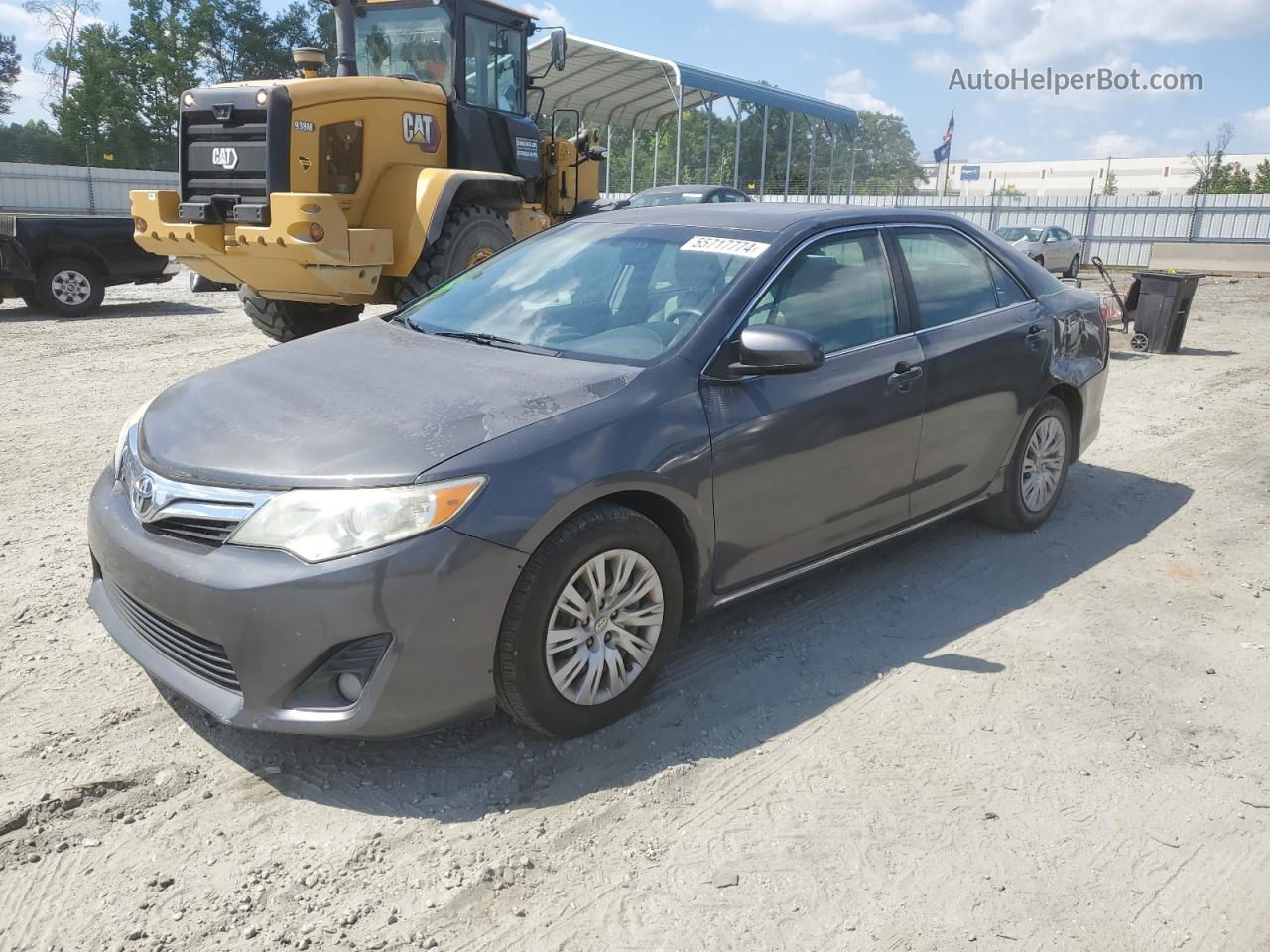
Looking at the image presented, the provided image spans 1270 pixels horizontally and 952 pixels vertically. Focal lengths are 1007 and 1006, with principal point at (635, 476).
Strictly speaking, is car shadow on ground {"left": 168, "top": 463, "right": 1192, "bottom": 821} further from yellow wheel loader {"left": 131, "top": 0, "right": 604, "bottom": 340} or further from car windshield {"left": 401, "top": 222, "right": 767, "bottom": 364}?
yellow wheel loader {"left": 131, "top": 0, "right": 604, "bottom": 340}

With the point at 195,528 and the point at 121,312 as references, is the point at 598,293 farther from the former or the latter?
the point at 121,312

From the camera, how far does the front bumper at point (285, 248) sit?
25.2 feet

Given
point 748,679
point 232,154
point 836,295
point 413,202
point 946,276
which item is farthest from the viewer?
point 413,202

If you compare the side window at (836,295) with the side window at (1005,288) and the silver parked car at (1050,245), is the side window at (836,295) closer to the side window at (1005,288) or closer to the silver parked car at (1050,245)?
the side window at (1005,288)

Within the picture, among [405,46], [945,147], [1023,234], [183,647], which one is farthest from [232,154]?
[945,147]

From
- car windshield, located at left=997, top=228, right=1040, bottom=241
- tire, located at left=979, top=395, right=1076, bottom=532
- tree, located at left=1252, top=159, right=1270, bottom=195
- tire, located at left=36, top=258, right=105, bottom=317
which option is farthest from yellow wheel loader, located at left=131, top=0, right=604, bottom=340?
tree, located at left=1252, top=159, right=1270, bottom=195

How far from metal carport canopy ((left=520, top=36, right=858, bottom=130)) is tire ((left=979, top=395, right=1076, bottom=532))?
16.8 metres

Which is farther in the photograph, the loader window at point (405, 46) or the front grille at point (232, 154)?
the loader window at point (405, 46)

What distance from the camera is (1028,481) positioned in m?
5.07

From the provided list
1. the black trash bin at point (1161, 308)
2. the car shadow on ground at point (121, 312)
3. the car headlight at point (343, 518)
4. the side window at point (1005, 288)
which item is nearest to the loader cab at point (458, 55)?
the car shadow on ground at point (121, 312)

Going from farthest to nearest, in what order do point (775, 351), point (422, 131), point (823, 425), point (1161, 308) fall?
point (1161, 308) → point (422, 131) → point (823, 425) → point (775, 351)

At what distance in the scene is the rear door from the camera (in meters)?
4.30

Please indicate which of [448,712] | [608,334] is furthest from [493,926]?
[608,334]

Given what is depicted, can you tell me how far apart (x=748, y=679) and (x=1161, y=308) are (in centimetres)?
966
